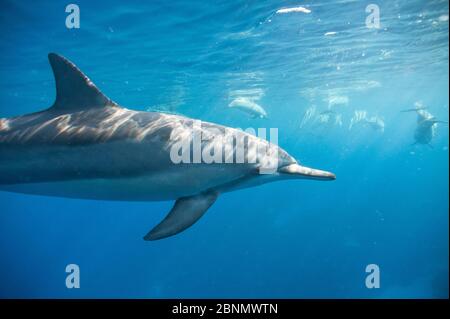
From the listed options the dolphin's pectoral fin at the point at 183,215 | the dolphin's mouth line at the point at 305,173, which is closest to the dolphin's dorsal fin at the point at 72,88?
the dolphin's pectoral fin at the point at 183,215

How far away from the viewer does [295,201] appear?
3156 cm

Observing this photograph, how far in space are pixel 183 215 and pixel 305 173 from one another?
236 cm

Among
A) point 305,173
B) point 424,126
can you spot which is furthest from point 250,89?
point 305,173

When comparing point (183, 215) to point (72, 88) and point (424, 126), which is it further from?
point (424, 126)

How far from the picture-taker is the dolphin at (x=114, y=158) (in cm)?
539

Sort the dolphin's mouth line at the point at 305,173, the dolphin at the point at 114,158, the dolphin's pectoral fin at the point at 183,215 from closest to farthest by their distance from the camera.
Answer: the dolphin's pectoral fin at the point at 183,215 → the dolphin at the point at 114,158 → the dolphin's mouth line at the point at 305,173

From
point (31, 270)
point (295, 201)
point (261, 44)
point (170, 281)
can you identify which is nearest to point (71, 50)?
point (261, 44)

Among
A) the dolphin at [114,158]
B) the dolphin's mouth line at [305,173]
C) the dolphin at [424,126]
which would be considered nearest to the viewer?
the dolphin at [114,158]

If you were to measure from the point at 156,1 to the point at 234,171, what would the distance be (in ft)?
32.2

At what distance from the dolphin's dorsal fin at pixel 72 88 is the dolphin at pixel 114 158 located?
0.02 m

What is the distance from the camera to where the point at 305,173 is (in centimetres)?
601

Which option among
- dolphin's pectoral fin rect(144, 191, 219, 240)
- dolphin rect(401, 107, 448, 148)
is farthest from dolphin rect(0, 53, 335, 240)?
dolphin rect(401, 107, 448, 148)

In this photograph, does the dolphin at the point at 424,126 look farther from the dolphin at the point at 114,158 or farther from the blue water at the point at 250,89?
the dolphin at the point at 114,158

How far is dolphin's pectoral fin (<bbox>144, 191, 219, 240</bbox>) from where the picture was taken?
17.2 feet
